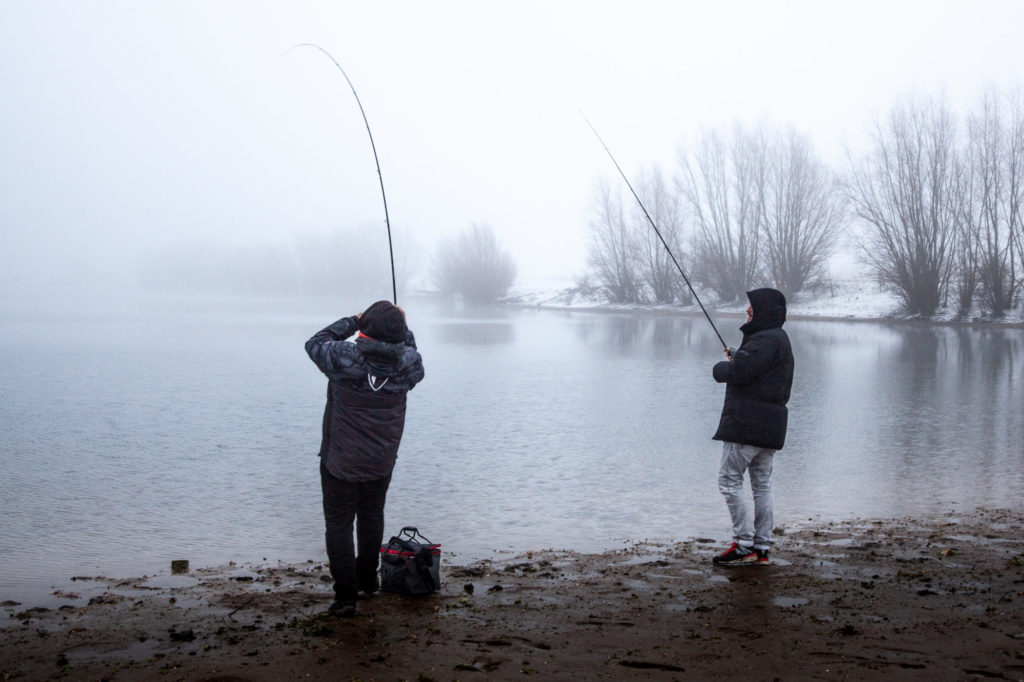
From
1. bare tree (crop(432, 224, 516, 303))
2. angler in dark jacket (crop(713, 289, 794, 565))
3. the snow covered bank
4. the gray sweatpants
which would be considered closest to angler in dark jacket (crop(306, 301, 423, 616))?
angler in dark jacket (crop(713, 289, 794, 565))

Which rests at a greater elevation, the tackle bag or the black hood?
the black hood

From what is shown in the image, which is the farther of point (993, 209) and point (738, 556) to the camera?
point (993, 209)

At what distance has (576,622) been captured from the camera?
4477mm

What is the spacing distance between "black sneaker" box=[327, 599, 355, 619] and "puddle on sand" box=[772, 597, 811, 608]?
2156 mm

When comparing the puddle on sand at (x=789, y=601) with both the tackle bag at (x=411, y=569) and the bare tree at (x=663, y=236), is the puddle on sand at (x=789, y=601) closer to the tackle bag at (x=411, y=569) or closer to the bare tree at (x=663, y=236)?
the tackle bag at (x=411, y=569)

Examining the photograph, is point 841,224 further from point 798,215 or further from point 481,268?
point 481,268

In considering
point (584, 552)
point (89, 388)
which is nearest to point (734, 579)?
point (584, 552)

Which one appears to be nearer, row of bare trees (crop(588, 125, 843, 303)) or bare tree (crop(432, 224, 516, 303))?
row of bare trees (crop(588, 125, 843, 303))

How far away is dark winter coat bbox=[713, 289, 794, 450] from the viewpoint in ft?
18.6

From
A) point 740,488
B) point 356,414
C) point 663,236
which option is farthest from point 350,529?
point 663,236

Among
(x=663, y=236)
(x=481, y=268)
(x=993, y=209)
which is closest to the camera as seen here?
(x=993, y=209)

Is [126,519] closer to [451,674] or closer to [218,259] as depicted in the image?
[451,674]

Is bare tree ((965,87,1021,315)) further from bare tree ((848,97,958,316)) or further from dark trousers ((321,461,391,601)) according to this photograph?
dark trousers ((321,461,391,601))

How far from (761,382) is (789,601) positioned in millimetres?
1449
